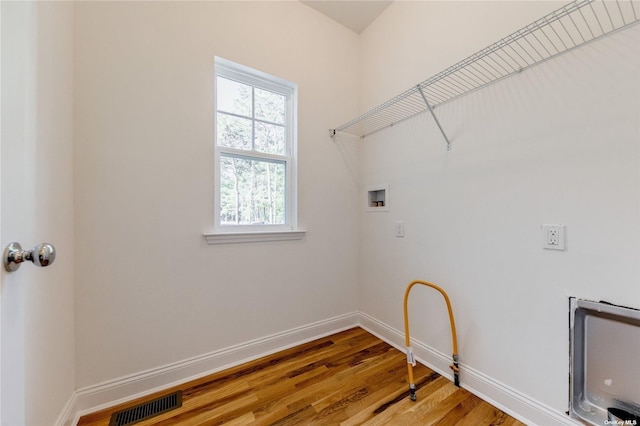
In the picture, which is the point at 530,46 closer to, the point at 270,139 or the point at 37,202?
the point at 270,139

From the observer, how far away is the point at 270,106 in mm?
2041

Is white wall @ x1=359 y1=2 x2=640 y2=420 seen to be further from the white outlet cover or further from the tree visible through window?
the tree visible through window

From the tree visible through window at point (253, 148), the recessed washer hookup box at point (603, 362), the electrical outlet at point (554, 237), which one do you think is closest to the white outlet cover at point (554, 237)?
the electrical outlet at point (554, 237)

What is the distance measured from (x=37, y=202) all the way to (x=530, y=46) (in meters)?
2.36

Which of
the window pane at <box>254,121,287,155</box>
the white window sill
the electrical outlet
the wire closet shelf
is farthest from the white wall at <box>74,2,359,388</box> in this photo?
the electrical outlet

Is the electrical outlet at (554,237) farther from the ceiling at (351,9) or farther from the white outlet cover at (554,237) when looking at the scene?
the ceiling at (351,9)

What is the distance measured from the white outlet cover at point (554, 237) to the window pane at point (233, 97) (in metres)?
1.99

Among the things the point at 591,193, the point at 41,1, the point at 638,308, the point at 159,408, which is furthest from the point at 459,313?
the point at 41,1

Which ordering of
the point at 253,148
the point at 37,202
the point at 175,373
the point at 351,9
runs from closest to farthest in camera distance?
the point at 37,202 → the point at 175,373 → the point at 253,148 → the point at 351,9

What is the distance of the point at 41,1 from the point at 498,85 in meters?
2.18

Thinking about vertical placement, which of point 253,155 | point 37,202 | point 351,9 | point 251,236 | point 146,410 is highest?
point 351,9

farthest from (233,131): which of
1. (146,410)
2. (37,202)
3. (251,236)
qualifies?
(146,410)

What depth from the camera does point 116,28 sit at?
1.43m

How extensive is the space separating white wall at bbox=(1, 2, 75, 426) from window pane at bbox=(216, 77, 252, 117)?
2.55ft
